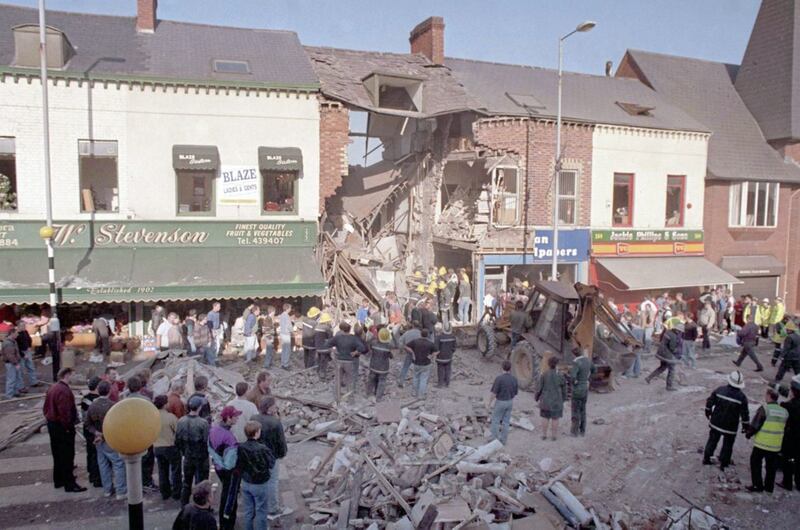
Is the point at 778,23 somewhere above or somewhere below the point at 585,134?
above

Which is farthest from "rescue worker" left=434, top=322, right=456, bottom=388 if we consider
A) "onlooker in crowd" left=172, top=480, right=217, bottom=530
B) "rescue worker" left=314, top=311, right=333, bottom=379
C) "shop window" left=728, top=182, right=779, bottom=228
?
"shop window" left=728, top=182, right=779, bottom=228

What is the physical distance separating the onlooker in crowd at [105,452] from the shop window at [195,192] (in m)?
9.58

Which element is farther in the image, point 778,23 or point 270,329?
Result: point 778,23

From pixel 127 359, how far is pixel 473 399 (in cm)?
910

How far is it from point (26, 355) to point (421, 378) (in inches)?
342

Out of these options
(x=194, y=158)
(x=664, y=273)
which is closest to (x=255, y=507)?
(x=194, y=158)

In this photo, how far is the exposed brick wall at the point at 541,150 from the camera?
2122cm

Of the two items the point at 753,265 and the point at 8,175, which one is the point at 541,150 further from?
the point at 8,175

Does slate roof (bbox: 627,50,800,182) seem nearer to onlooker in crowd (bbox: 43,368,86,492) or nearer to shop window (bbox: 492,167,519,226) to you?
shop window (bbox: 492,167,519,226)

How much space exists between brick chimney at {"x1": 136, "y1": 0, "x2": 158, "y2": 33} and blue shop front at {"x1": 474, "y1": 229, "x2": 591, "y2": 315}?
1293 cm

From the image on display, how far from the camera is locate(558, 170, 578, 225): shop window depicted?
22.2 meters

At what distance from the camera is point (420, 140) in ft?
73.9

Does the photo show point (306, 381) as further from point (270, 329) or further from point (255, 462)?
point (255, 462)

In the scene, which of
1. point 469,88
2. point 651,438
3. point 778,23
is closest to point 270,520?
point 651,438
